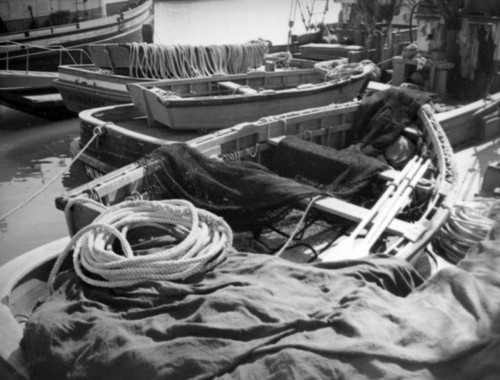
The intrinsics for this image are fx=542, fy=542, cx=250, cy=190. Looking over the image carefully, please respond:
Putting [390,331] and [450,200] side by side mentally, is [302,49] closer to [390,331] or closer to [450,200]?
[450,200]

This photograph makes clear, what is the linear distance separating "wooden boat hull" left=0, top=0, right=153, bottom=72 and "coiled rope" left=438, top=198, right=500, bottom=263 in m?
13.9

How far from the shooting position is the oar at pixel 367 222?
4617mm

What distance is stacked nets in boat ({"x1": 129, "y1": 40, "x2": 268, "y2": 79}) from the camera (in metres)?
12.4

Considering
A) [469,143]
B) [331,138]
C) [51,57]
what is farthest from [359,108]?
[51,57]

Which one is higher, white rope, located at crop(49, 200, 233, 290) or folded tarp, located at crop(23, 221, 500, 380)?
white rope, located at crop(49, 200, 233, 290)

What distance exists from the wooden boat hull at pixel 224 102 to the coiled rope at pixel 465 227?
4.92 m

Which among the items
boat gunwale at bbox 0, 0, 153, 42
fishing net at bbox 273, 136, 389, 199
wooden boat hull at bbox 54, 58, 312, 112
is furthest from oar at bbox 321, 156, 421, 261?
boat gunwale at bbox 0, 0, 153, 42

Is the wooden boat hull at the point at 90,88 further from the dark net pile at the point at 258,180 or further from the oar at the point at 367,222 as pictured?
the oar at the point at 367,222

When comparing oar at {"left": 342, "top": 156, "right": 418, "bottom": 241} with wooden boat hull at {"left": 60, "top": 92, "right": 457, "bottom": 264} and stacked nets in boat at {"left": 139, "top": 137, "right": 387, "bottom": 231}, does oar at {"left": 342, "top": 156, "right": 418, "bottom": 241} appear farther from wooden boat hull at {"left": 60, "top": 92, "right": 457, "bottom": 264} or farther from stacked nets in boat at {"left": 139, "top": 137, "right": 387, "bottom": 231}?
stacked nets in boat at {"left": 139, "top": 137, "right": 387, "bottom": 231}

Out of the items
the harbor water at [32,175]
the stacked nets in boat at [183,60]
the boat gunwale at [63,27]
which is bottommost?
the harbor water at [32,175]

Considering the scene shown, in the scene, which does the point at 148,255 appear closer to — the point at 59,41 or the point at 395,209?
the point at 395,209

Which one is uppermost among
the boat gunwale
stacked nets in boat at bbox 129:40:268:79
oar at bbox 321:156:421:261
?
the boat gunwale

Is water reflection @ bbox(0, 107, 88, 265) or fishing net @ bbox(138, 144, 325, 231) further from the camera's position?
water reflection @ bbox(0, 107, 88, 265)

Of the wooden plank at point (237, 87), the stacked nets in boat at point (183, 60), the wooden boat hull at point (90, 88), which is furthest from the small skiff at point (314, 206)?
the wooden boat hull at point (90, 88)
